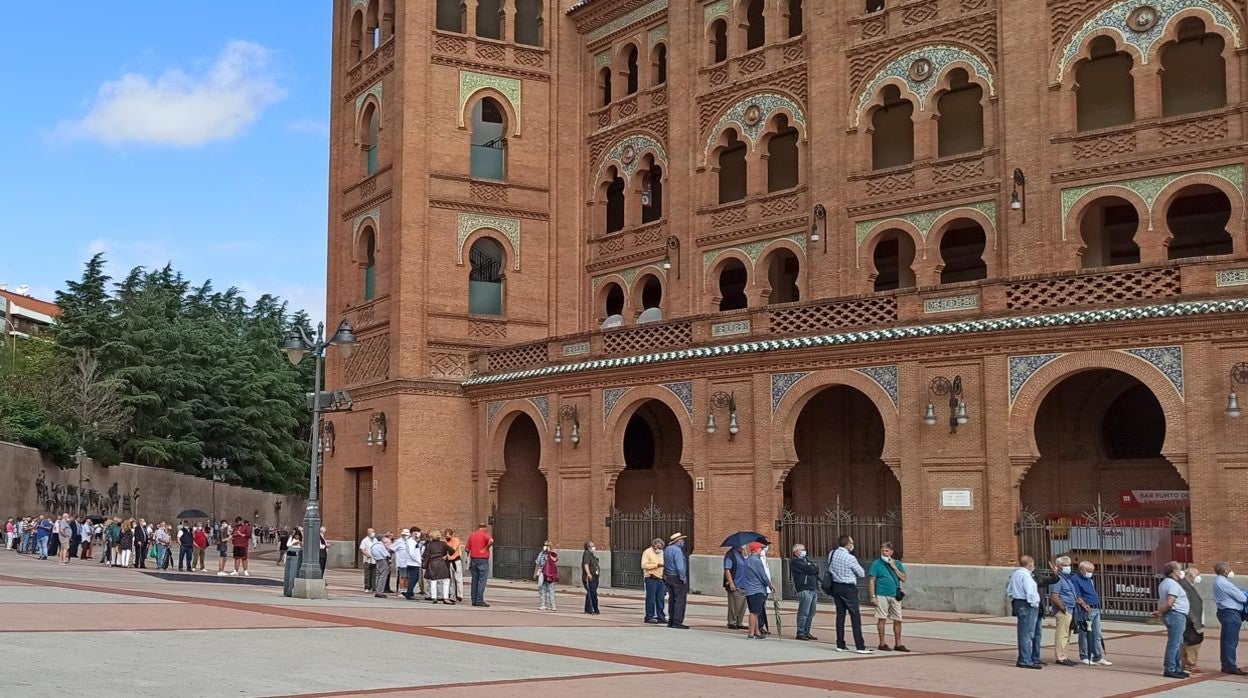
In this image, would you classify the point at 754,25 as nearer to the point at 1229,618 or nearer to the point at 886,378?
the point at 886,378

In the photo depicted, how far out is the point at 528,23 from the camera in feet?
132

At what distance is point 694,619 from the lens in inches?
945

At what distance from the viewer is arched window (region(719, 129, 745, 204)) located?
3538cm

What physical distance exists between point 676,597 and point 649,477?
50.4 ft

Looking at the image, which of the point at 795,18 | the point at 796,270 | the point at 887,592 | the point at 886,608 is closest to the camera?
the point at 887,592

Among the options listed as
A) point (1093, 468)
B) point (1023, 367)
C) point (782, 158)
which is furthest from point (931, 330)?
point (782, 158)

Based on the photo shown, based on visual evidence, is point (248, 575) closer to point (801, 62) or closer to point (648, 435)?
point (648, 435)

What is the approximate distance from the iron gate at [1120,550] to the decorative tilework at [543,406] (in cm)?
1356

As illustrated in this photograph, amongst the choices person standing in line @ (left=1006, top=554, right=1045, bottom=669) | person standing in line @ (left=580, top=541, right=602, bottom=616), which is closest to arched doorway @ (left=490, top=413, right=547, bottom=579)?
person standing in line @ (left=580, top=541, right=602, bottom=616)

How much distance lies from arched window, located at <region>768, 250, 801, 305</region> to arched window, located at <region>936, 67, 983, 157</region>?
17.8ft

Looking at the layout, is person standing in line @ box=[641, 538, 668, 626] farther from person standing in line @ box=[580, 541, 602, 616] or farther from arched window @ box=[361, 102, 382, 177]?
arched window @ box=[361, 102, 382, 177]

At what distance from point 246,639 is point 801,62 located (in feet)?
73.7

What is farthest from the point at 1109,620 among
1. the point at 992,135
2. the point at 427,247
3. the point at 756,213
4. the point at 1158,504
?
the point at 427,247

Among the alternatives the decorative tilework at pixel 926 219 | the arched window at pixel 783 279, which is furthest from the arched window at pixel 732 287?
the decorative tilework at pixel 926 219
